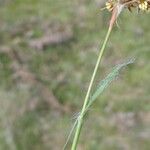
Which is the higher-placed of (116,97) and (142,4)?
(142,4)

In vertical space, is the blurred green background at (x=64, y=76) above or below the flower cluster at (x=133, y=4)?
below

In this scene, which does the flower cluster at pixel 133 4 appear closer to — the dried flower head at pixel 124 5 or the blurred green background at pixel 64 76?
the dried flower head at pixel 124 5

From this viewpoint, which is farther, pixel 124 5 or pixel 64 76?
pixel 64 76

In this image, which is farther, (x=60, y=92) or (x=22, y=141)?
(x=60, y=92)

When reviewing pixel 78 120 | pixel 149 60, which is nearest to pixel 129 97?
pixel 149 60

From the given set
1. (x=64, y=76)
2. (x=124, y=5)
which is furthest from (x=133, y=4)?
(x=64, y=76)

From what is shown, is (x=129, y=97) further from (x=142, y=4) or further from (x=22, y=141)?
(x=142, y=4)

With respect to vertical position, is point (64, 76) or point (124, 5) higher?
point (124, 5)

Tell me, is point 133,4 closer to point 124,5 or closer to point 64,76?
point 124,5

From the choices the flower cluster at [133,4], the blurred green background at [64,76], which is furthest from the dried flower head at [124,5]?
the blurred green background at [64,76]
